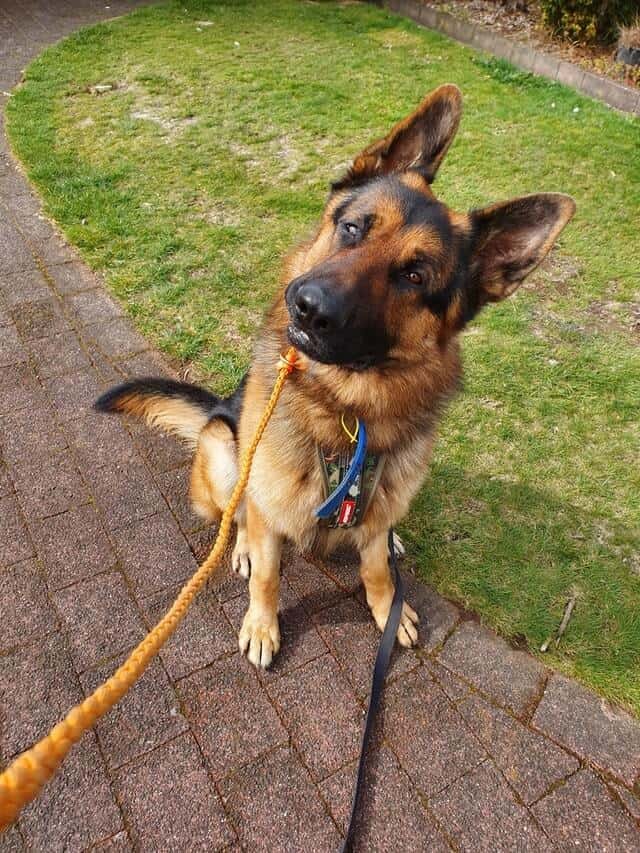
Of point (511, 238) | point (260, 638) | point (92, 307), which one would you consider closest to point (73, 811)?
point (260, 638)

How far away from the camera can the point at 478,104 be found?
344 inches

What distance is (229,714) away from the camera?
2668 mm

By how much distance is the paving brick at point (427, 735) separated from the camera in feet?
8.36

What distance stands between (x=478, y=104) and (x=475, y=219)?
299 inches

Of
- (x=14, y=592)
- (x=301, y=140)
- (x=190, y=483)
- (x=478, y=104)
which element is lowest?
(x=14, y=592)

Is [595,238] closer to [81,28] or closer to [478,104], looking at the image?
[478,104]

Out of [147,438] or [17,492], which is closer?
[17,492]

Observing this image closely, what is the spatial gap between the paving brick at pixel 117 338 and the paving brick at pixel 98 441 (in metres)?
0.75

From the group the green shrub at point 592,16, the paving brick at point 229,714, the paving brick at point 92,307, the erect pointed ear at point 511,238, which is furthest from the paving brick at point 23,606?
the green shrub at point 592,16

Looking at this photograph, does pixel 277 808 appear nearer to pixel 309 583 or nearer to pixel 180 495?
pixel 309 583

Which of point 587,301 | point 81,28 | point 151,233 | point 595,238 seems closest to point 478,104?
point 595,238

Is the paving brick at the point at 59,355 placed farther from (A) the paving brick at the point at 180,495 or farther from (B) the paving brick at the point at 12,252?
(A) the paving brick at the point at 180,495

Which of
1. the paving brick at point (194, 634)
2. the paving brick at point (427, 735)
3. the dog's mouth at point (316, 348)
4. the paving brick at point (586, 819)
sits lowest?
the paving brick at point (194, 634)

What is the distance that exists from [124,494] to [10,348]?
1.75 m
